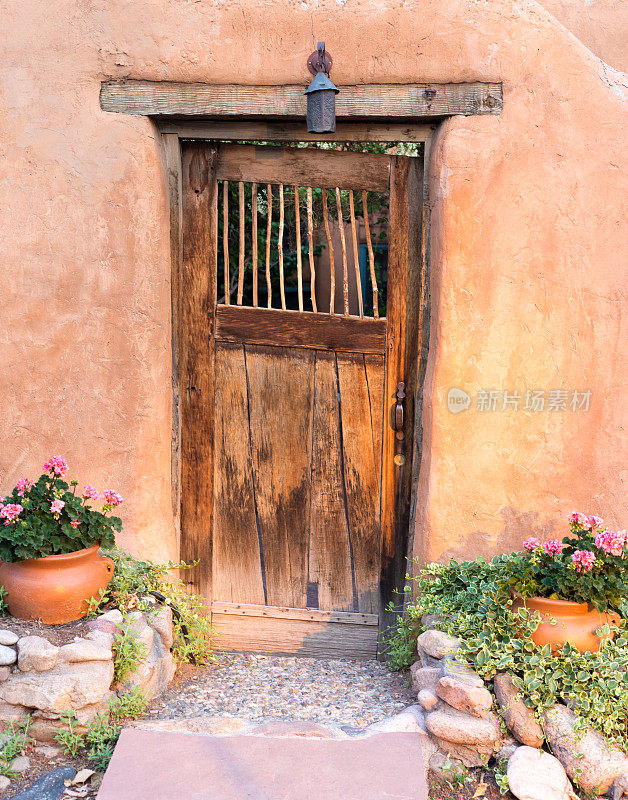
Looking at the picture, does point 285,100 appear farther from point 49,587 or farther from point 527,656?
point 527,656

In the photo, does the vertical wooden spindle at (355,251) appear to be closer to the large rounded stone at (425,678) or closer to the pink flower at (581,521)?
the pink flower at (581,521)

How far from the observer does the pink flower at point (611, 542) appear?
2.91 meters

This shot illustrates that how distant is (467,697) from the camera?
278 cm

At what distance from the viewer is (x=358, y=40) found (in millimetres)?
3258

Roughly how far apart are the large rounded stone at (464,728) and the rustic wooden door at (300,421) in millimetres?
1067

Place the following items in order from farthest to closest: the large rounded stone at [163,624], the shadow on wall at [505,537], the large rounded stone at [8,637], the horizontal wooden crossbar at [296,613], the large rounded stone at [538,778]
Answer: the horizontal wooden crossbar at [296,613], the shadow on wall at [505,537], the large rounded stone at [163,624], the large rounded stone at [8,637], the large rounded stone at [538,778]

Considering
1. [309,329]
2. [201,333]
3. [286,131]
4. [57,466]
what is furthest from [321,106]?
[57,466]

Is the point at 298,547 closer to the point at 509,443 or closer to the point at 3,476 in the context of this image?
the point at 509,443

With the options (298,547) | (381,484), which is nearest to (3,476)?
(298,547)

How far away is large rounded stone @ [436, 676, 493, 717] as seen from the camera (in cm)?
278

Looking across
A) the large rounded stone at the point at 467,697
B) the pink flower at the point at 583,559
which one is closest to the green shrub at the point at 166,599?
the large rounded stone at the point at 467,697

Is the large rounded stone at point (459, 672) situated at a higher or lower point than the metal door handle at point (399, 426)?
lower

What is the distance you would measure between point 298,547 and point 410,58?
2475 millimetres

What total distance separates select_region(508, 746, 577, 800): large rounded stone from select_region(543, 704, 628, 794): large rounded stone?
0.15 feet
